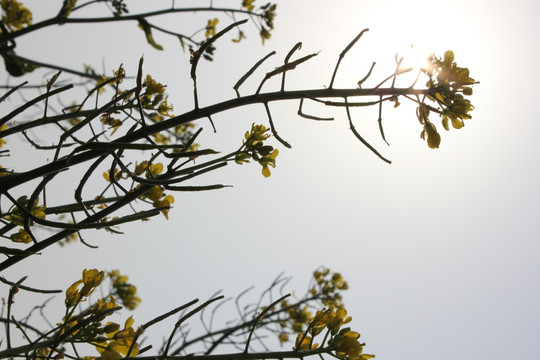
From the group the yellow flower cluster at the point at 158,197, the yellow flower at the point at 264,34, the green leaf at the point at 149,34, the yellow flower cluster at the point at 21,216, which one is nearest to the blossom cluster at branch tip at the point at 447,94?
the yellow flower cluster at the point at 158,197

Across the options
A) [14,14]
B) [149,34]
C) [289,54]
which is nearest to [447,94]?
[289,54]

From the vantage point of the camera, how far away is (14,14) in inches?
133

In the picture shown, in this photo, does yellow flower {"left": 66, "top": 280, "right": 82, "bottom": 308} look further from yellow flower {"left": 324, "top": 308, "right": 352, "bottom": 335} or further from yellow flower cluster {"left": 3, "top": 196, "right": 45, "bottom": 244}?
yellow flower {"left": 324, "top": 308, "right": 352, "bottom": 335}

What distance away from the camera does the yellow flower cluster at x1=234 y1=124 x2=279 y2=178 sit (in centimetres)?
172

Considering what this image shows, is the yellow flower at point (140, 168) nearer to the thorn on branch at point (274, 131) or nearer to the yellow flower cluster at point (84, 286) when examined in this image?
the yellow flower cluster at point (84, 286)

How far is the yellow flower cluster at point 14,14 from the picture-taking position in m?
3.37

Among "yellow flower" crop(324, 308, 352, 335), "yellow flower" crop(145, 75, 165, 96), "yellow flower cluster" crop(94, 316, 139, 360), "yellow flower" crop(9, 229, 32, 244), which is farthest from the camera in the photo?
"yellow flower" crop(145, 75, 165, 96)

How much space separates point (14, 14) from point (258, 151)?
114 inches

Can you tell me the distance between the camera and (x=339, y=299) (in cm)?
497

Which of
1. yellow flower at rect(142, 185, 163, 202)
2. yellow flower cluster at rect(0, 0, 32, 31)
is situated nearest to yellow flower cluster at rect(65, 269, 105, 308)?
yellow flower at rect(142, 185, 163, 202)

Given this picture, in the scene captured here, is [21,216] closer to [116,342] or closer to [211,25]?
[116,342]

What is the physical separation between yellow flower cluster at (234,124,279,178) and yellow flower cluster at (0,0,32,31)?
109 inches

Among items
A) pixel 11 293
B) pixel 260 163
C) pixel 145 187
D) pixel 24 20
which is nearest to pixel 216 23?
pixel 24 20

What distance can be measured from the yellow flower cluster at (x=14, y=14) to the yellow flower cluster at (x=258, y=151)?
2780mm
